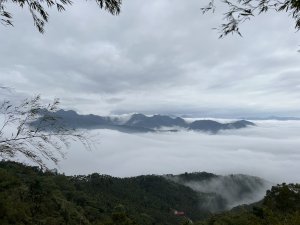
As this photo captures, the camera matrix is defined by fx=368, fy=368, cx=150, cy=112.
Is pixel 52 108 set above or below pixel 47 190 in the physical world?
above

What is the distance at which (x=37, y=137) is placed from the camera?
7605mm

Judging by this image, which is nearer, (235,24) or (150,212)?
(235,24)

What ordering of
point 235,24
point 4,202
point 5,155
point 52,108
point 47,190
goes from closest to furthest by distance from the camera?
1. point 5,155
2. point 52,108
3. point 235,24
4. point 4,202
5. point 47,190

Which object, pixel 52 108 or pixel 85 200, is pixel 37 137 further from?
pixel 85 200

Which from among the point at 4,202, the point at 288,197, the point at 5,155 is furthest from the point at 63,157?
the point at 4,202

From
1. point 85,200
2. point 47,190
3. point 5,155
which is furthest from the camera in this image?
point 85,200

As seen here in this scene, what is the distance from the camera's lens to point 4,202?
56500mm

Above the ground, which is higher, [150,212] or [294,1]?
[294,1]

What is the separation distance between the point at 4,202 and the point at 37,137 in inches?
2145

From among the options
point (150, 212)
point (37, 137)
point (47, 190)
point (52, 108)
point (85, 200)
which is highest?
point (52, 108)

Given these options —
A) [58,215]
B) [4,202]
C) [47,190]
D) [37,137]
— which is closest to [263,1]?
[37,137]

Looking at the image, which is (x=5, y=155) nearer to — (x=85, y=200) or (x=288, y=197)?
(x=288, y=197)

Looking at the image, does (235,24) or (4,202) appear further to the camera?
(4,202)

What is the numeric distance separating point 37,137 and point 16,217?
55.5 metres
